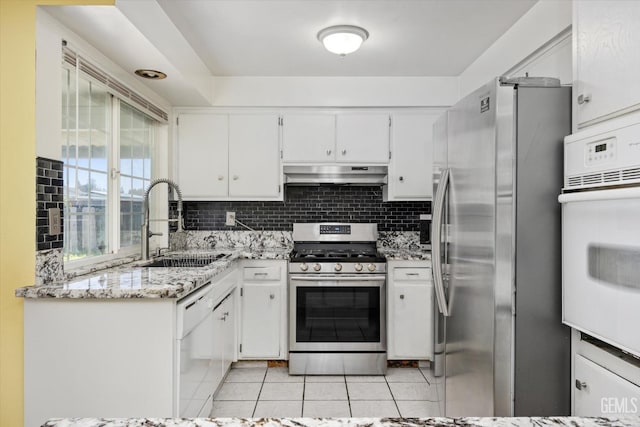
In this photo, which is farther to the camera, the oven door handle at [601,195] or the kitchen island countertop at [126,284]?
the kitchen island countertop at [126,284]

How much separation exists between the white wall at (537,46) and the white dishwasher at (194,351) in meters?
2.23

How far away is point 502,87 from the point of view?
5.03ft

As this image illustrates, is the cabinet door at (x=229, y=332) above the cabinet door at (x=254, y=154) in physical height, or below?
below

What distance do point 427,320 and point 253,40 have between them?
248 cm

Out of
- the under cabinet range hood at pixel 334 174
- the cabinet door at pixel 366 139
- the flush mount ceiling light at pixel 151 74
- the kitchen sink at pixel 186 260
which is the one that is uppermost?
the flush mount ceiling light at pixel 151 74

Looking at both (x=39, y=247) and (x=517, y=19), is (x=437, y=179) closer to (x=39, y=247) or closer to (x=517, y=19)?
(x=517, y=19)

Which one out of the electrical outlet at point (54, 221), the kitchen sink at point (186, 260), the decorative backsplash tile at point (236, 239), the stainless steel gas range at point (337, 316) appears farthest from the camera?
the decorative backsplash tile at point (236, 239)

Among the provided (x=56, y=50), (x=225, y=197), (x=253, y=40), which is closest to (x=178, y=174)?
(x=225, y=197)

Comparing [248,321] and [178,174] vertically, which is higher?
[178,174]

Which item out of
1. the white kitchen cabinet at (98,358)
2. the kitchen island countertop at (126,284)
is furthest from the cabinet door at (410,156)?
the white kitchen cabinet at (98,358)

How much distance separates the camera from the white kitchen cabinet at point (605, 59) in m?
1.18

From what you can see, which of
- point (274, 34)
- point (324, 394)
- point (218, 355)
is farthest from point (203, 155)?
point (324, 394)

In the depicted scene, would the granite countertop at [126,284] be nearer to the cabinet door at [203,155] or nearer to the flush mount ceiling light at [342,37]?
the cabinet door at [203,155]

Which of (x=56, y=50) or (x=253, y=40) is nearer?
(x=56, y=50)
